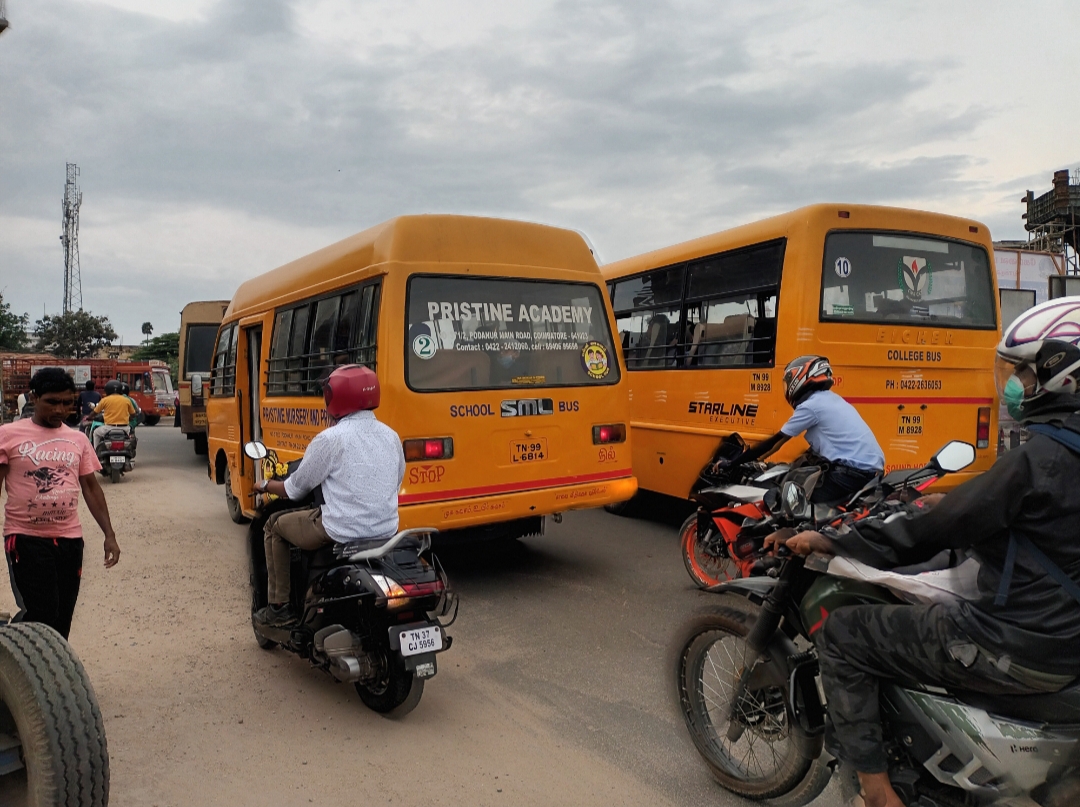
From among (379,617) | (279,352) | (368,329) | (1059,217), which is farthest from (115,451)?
(1059,217)

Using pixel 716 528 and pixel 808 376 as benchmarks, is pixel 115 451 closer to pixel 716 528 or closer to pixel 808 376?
pixel 716 528

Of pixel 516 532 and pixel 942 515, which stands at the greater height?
pixel 942 515

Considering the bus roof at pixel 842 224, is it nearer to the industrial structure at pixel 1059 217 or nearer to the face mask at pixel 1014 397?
the face mask at pixel 1014 397

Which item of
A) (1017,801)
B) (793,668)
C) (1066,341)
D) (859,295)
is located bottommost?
(1017,801)

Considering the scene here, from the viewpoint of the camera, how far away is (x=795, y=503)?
274 cm

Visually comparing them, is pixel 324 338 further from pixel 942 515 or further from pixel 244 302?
pixel 942 515

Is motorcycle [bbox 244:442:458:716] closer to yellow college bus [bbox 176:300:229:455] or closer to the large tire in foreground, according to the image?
the large tire in foreground

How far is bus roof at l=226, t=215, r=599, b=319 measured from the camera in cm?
594

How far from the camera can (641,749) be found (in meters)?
3.60

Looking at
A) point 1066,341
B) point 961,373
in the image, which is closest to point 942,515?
point 1066,341

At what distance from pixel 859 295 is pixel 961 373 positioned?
4.17ft

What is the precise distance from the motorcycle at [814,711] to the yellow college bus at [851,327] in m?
3.58

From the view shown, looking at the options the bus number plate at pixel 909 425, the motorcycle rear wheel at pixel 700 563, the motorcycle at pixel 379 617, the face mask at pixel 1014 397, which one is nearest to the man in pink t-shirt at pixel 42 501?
the motorcycle at pixel 379 617

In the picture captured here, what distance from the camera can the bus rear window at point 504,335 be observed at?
589 centimetres
